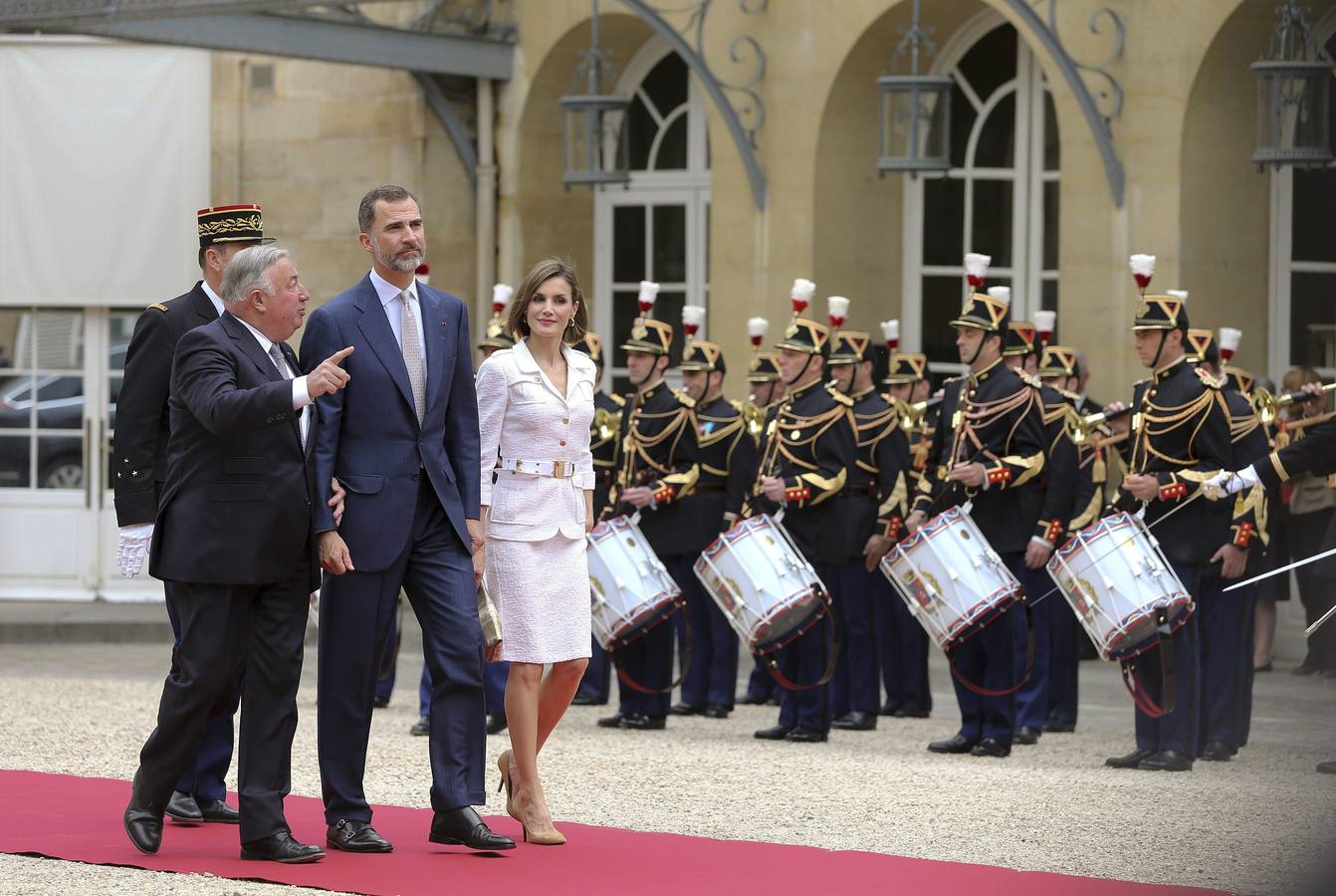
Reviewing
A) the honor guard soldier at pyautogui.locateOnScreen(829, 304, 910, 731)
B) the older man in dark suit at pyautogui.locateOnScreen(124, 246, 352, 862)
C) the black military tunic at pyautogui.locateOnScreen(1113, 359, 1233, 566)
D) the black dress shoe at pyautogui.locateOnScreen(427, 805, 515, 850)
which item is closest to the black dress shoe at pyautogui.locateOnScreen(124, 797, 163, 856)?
the older man in dark suit at pyautogui.locateOnScreen(124, 246, 352, 862)

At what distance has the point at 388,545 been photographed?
649 cm

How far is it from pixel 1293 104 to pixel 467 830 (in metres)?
6.60

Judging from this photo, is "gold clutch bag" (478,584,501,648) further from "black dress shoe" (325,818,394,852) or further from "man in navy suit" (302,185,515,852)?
"black dress shoe" (325,818,394,852)

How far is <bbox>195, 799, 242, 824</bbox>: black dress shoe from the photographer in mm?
7090

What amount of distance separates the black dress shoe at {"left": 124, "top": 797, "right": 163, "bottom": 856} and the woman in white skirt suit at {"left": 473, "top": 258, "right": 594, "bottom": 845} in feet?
3.30

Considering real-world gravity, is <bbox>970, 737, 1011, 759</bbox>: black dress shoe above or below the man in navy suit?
below

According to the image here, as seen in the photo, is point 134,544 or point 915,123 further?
point 915,123

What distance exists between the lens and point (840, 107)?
1421 cm

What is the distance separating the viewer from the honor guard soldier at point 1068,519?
10906 mm

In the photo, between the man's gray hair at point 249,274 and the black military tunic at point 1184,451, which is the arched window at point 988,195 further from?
the man's gray hair at point 249,274

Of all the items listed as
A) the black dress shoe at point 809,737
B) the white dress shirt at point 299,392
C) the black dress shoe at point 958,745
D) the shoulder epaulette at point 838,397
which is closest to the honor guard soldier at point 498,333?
the shoulder epaulette at point 838,397

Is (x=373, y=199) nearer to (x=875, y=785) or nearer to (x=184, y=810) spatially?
(x=184, y=810)

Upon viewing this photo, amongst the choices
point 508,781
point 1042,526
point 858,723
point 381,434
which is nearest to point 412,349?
point 381,434

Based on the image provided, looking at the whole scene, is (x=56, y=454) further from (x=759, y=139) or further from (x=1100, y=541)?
(x=1100, y=541)
